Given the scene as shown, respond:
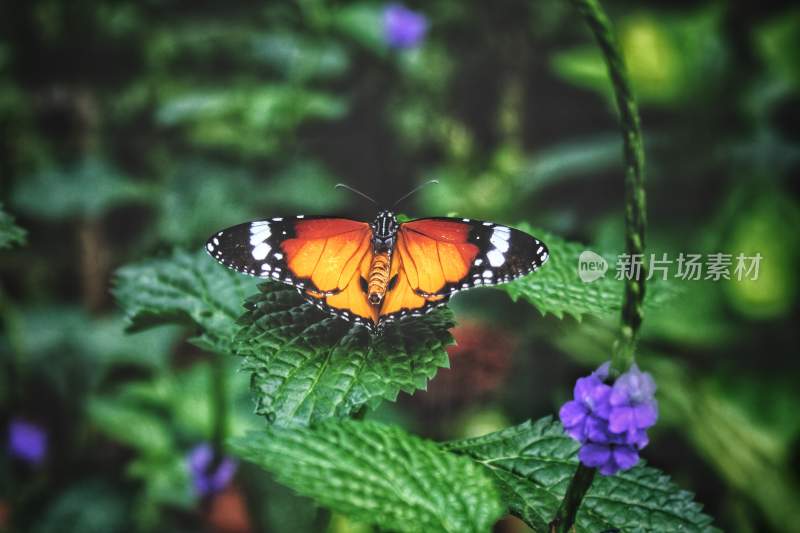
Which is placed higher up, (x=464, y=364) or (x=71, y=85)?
(x=71, y=85)

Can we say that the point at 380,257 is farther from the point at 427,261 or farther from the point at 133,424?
the point at 133,424

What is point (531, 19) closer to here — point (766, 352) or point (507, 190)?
point (507, 190)

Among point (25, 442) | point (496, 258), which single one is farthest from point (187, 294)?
point (25, 442)

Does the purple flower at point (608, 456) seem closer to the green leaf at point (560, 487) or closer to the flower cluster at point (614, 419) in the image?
the flower cluster at point (614, 419)

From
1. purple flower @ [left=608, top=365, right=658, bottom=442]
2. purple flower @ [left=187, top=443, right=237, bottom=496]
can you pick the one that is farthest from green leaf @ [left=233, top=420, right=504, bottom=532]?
purple flower @ [left=187, top=443, right=237, bottom=496]

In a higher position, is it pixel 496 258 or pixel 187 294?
pixel 496 258

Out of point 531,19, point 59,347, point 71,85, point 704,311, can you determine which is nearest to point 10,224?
point 59,347

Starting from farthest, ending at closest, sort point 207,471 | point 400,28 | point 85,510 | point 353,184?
point 353,184 → point 400,28 → point 85,510 → point 207,471
